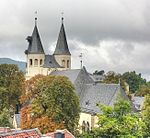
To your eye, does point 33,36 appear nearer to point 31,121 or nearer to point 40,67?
point 40,67

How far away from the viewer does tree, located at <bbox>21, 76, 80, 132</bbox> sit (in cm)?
6300

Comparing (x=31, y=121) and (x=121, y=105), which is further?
(x=31, y=121)

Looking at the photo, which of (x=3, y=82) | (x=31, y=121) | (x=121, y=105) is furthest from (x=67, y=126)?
(x=3, y=82)

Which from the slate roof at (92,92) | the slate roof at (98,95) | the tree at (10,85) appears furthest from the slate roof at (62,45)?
the slate roof at (98,95)

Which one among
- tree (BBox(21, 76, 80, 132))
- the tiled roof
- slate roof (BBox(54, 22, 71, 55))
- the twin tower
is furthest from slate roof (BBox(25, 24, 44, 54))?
the tiled roof

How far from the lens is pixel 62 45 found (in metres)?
109

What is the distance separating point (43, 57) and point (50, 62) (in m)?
2.01

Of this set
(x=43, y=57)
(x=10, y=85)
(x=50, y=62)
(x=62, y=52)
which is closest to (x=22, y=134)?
(x=10, y=85)

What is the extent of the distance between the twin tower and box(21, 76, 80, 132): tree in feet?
132

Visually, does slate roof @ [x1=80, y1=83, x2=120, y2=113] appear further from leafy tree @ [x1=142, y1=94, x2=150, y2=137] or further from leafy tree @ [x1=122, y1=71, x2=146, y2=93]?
leafy tree @ [x1=122, y1=71, x2=146, y2=93]

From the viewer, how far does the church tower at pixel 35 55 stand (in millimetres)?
108125

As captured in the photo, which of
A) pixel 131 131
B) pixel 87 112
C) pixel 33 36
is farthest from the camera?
pixel 33 36

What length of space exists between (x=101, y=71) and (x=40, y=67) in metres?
85.0

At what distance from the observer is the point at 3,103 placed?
294 feet
